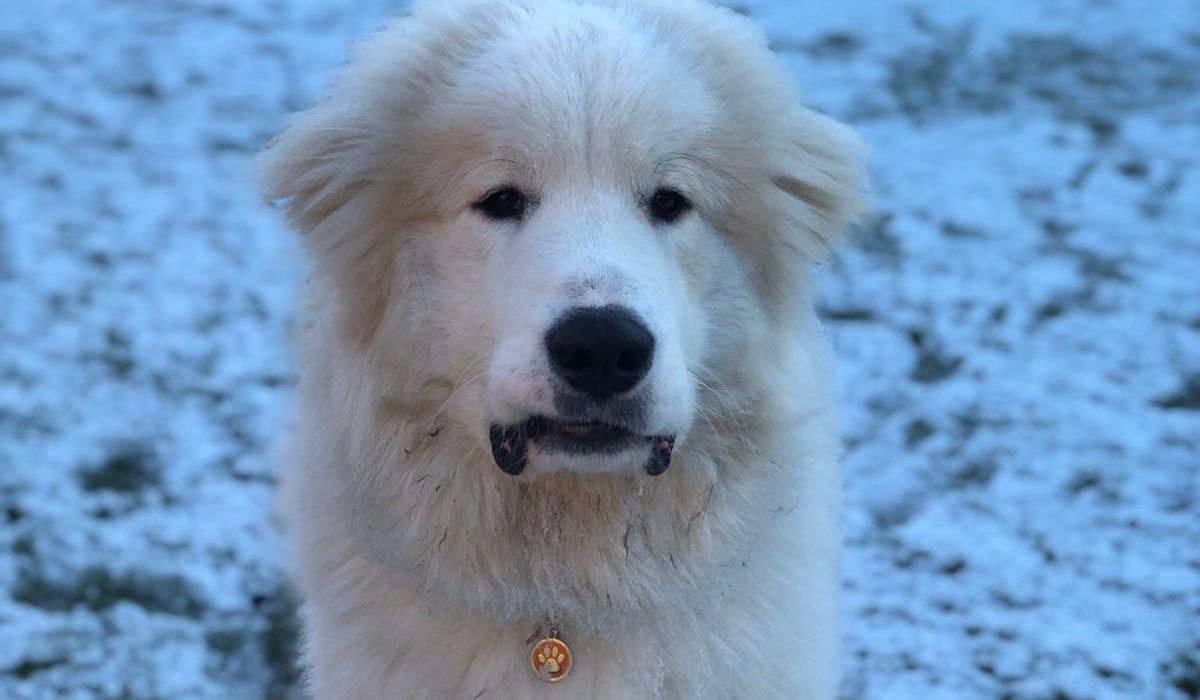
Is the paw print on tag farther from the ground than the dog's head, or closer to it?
closer to it

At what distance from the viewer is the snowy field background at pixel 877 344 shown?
3.80m

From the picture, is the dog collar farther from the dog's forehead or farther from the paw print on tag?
the dog's forehead

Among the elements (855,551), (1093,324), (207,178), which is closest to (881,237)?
(1093,324)

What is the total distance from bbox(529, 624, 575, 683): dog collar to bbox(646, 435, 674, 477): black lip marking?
0.38m

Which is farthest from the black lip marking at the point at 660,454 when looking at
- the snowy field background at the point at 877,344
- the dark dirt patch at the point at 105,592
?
the dark dirt patch at the point at 105,592

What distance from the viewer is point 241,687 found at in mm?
3643

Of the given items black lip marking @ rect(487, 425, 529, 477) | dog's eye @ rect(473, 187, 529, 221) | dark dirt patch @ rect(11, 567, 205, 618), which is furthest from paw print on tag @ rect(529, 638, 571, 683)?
dark dirt patch @ rect(11, 567, 205, 618)

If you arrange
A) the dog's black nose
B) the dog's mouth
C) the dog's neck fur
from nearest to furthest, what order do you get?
the dog's black nose, the dog's mouth, the dog's neck fur

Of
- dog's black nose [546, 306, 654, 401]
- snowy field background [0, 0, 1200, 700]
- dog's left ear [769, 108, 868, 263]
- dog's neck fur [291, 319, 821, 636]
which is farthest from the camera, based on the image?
snowy field background [0, 0, 1200, 700]

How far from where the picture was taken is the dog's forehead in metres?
2.50

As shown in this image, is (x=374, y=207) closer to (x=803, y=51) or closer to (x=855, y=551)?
(x=855, y=551)

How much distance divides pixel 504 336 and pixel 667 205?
437 mm

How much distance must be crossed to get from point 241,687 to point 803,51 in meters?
5.20

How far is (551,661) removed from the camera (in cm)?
258
